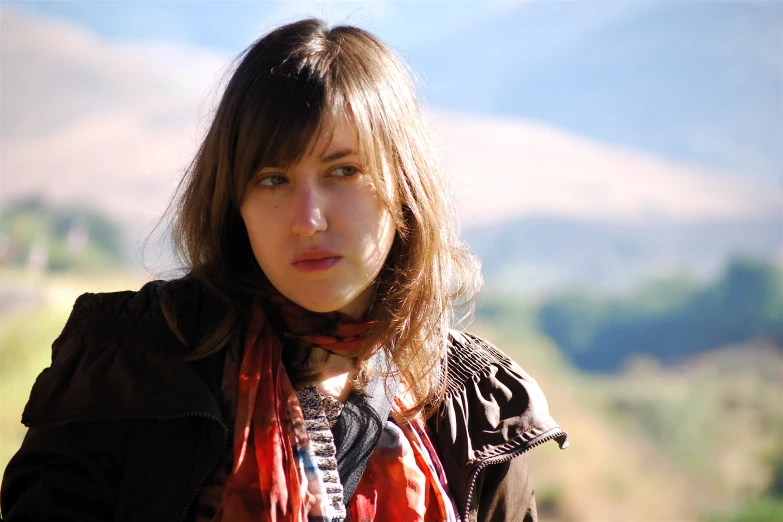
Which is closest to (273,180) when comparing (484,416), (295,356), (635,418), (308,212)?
(308,212)

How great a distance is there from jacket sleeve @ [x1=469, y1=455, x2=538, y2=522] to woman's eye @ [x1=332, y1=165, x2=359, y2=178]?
545 millimetres

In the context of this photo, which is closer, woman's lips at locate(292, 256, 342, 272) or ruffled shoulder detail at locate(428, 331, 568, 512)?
woman's lips at locate(292, 256, 342, 272)

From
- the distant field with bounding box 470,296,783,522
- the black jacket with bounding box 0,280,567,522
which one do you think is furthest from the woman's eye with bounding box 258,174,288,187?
the distant field with bounding box 470,296,783,522

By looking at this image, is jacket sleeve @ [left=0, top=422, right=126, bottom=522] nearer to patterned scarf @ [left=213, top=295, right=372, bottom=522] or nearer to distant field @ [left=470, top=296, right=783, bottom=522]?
patterned scarf @ [left=213, top=295, right=372, bottom=522]

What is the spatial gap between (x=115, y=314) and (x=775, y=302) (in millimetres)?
4777

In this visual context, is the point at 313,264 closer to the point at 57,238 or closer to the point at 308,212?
the point at 308,212

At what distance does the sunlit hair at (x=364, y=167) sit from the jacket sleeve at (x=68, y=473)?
0.18 meters

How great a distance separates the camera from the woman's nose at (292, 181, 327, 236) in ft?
3.81

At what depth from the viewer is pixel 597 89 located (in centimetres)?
576

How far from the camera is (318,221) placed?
3.84 ft

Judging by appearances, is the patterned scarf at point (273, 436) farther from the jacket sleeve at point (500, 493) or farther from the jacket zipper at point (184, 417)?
the jacket sleeve at point (500, 493)

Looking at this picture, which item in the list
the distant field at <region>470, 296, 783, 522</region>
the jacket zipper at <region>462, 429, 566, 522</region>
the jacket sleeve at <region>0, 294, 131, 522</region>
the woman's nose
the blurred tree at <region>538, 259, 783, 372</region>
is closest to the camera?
the jacket sleeve at <region>0, 294, 131, 522</region>

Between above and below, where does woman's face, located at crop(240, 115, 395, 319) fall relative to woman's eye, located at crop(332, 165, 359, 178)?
below

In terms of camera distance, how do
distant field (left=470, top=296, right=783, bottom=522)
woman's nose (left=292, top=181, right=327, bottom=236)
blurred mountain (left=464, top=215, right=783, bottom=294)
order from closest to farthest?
woman's nose (left=292, top=181, right=327, bottom=236)
distant field (left=470, top=296, right=783, bottom=522)
blurred mountain (left=464, top=215, right=783, bottom=294)
